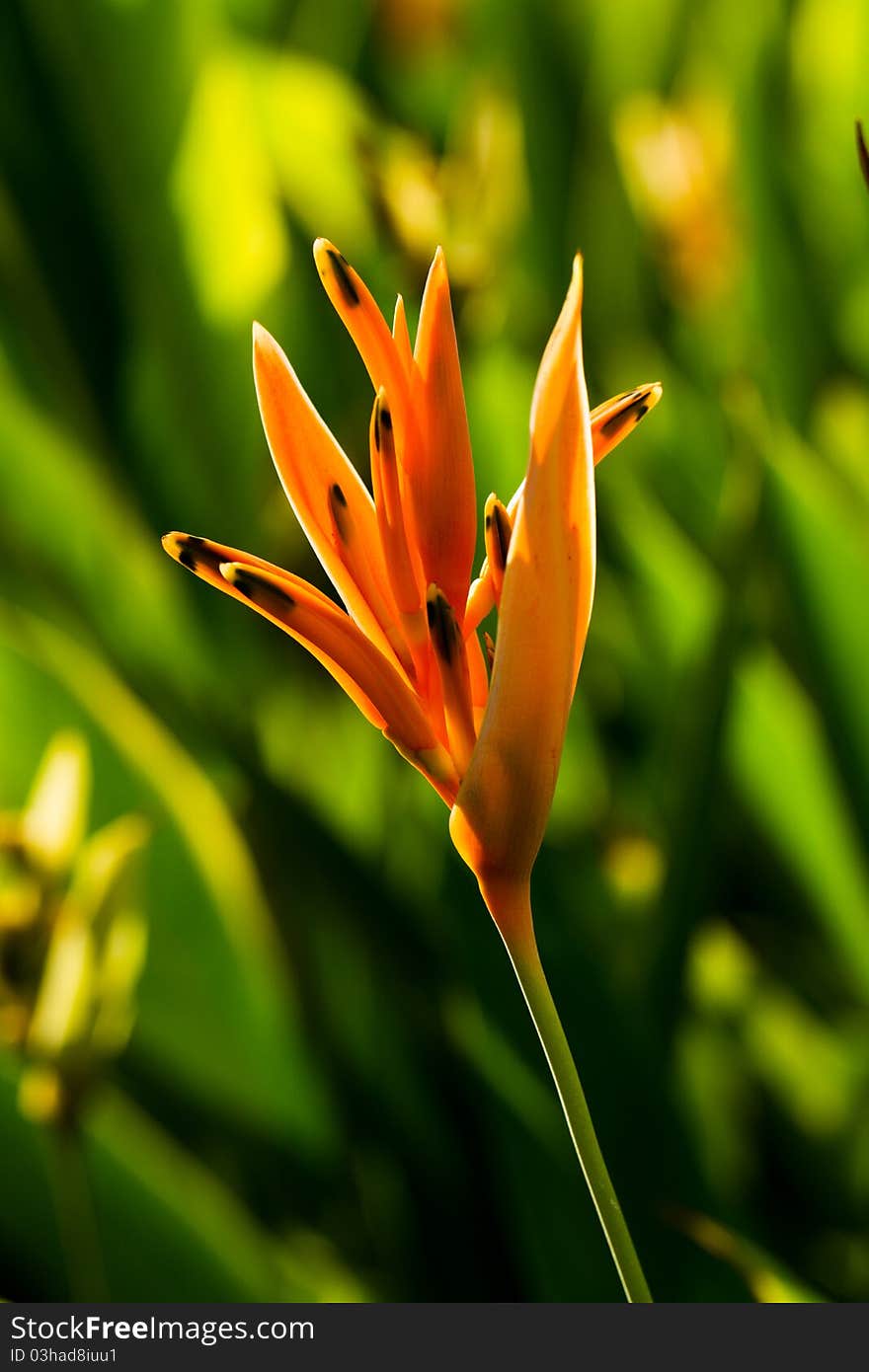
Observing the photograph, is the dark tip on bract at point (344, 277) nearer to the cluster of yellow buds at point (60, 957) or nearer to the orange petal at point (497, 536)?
the orange petal at point (497, 536)

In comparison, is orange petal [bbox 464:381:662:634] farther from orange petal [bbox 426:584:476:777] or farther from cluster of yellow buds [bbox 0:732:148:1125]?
cluster of yellow buds [bbox 0:732:148:1125]

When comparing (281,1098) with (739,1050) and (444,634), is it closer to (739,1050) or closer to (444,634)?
(739,1050)

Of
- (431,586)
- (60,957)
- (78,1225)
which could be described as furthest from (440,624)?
(78,1225)

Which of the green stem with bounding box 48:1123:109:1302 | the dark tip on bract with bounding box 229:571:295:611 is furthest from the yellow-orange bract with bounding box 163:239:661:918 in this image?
the green stem with bounding box 48:1123:109:1302

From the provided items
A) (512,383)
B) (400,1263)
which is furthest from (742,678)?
(400,1263)

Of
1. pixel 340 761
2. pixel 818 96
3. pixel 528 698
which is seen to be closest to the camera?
pixel 528 698
